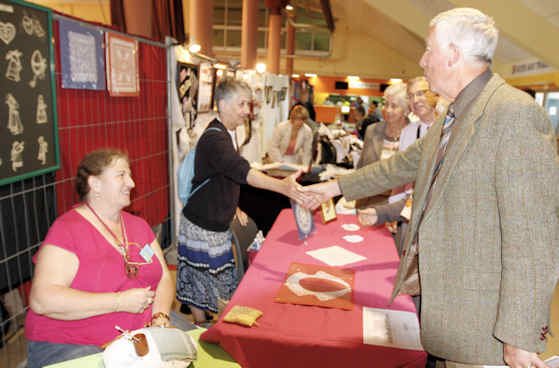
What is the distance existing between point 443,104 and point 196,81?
7.68 feet

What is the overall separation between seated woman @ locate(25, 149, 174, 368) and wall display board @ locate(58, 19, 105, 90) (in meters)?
0.78

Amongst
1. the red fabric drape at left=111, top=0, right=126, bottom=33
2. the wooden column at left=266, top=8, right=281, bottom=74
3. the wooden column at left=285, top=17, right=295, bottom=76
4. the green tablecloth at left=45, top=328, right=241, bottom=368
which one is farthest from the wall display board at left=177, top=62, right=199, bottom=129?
the wooden column at left=285, top=17, right=295, bottom=76

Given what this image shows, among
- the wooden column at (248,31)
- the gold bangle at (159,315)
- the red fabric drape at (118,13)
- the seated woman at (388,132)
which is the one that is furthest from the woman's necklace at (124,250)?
the wooden column at (248,31)

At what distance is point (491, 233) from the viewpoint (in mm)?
1247

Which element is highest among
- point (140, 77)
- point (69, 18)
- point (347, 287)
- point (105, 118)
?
point (69, 18)

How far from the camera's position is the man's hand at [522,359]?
1178mm

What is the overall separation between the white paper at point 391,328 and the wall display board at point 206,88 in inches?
125

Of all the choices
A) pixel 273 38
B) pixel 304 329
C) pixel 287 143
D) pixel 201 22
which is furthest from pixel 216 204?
pixel 273 38

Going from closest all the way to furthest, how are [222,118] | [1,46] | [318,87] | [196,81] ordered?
[1,46], [222,118], [196,81], [318,87]

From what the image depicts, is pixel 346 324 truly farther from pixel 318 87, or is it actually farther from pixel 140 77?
pixel 318 87

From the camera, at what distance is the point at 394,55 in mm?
19109

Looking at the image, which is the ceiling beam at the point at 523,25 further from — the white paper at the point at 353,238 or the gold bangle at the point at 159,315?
the gold bangle at the point at 159,315

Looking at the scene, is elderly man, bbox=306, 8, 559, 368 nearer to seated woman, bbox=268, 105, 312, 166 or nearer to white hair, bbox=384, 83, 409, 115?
white hair, bbox=384, 83, 409, 115

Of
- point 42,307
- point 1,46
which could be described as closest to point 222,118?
point 1,46
